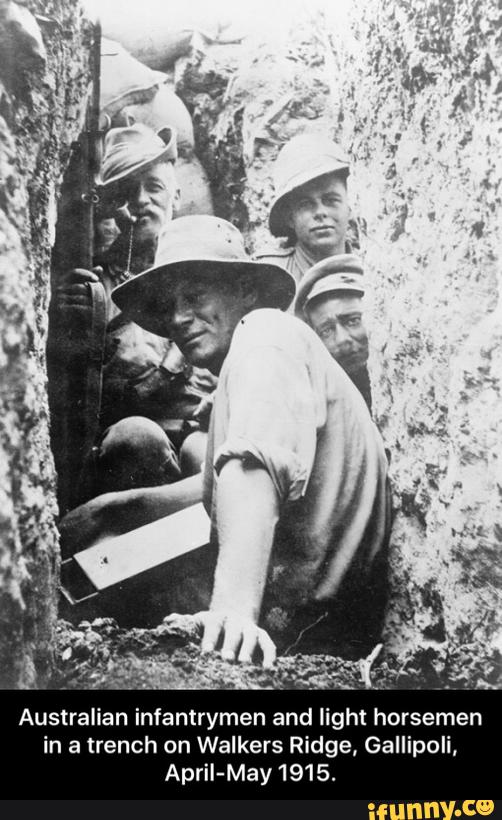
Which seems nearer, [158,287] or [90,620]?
[90,620]

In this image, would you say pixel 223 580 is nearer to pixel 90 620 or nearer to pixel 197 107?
pixel 90 620

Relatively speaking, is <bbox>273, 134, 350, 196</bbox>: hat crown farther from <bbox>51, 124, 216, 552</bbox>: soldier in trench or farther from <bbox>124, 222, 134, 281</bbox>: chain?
<bbox>124, 222, 134, 281</bbox>: chain

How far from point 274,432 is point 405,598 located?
1.06m

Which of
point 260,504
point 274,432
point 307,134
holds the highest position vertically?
point 307,134

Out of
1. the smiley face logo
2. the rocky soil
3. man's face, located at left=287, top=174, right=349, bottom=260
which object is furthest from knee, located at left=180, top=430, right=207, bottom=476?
the smiley face logo

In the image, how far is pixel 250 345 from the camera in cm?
510

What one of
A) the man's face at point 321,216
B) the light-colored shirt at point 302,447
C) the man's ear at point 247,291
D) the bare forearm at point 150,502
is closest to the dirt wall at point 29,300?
the bare forearm at point 150,502

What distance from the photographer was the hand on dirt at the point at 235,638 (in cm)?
461

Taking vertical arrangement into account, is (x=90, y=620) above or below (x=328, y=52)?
below

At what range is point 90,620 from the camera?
4.84 metres

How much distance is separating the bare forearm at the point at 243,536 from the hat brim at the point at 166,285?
36.8 inches

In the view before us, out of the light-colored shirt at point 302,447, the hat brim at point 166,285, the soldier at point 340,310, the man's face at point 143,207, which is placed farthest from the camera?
the man's face at point 143,207

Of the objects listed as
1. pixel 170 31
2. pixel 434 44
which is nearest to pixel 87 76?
pixel 170 31

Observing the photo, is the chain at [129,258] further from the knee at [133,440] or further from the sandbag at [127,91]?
the knee at [133,440]
